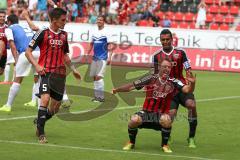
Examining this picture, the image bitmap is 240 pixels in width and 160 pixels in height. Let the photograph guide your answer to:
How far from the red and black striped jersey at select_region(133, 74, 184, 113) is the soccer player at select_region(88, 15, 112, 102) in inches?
307

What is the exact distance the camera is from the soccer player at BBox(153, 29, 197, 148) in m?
12.1

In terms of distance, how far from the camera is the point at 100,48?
20672mm

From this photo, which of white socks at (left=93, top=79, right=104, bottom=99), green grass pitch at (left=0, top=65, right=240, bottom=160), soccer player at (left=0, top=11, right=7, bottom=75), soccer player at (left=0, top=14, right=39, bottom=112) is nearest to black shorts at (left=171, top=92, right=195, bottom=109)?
green grass pitch at (left=0, top=65, right=240, bottom=160)

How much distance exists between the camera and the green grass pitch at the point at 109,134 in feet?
38.3

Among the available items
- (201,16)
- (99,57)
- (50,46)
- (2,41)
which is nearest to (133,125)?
(50,46)

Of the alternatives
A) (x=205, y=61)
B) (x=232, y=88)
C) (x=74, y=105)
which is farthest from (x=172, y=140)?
(x=205, y=61)

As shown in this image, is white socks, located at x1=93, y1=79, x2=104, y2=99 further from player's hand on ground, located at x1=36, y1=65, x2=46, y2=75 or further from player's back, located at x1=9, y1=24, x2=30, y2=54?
player's hand on ground, located at x1=36, y1=65, x2=46, y2=75

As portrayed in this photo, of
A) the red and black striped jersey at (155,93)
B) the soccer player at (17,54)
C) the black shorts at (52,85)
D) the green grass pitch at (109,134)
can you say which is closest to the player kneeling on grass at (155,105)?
the red and black striped jersey at (155,93)

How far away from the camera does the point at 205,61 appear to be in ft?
107

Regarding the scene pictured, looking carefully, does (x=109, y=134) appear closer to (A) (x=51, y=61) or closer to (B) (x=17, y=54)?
(A) (x=51, y=61)

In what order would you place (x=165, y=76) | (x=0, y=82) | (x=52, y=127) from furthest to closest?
(x=0, y=82)
(x=52, y=127)
(x=165, y=76)

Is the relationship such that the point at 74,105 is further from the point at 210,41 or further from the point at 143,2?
the point at 143,2

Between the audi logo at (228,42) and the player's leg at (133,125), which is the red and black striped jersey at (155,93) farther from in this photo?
the audi logo at (228,42)

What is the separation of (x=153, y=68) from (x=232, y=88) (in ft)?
42.8
